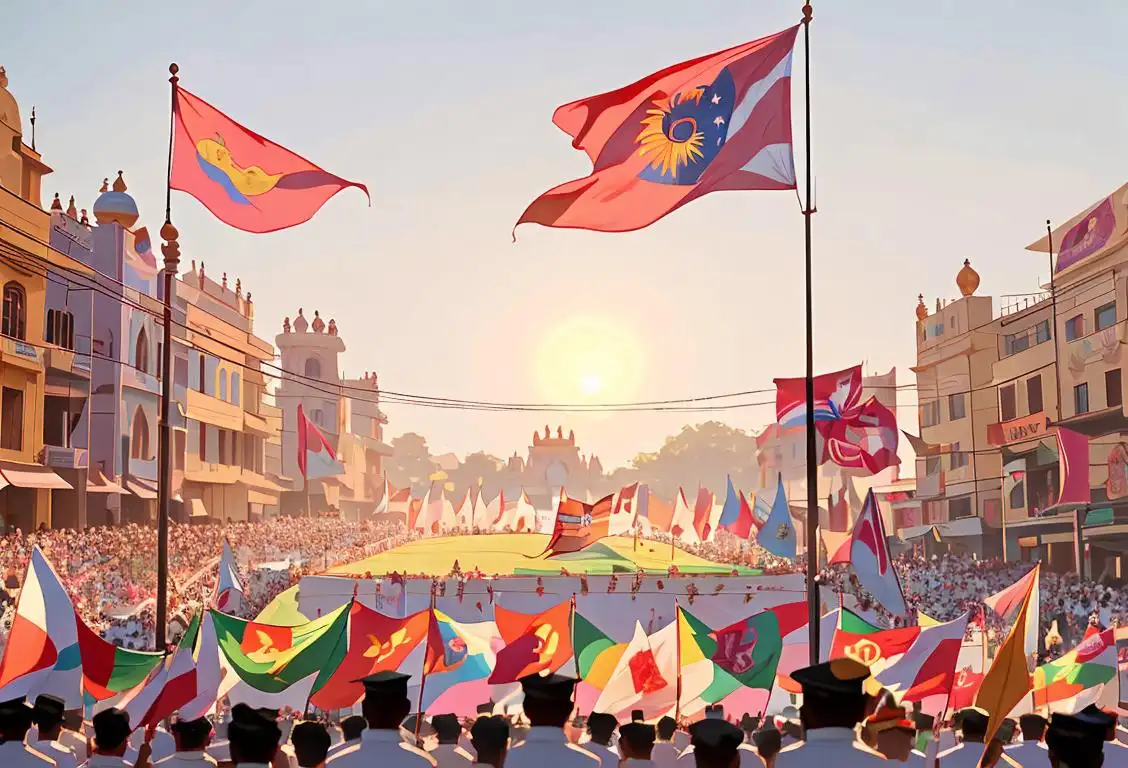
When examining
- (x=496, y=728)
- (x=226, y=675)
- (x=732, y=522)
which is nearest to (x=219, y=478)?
(x=732, y=522)

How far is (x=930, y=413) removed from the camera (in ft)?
200

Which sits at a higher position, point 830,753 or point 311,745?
point 830,753

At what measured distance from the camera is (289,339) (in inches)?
3772

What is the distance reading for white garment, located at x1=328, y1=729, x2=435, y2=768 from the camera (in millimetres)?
6242

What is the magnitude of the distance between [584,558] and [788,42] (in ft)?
94.1

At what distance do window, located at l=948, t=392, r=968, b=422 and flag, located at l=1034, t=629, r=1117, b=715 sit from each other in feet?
149

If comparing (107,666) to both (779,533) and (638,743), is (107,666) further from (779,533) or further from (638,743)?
(779,533)

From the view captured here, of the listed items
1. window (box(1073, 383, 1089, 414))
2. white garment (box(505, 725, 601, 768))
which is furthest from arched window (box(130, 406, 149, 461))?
white garment (box(505, 725, 601, 768))

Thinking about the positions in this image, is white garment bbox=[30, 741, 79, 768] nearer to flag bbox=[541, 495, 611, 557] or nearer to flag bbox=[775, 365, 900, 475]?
flag bbox=[775, 365, 900, 475]

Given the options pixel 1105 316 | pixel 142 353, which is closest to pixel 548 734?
pixel 1105 316

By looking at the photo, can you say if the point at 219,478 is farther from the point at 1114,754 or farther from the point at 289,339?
the point at 1114,754

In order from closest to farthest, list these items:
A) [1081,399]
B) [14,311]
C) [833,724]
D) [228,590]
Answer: [833,724] → [228,590] → [14,311] → [1081,399]

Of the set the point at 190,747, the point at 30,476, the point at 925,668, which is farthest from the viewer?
the point at 30,476

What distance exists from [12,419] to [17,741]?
31.8 metres
